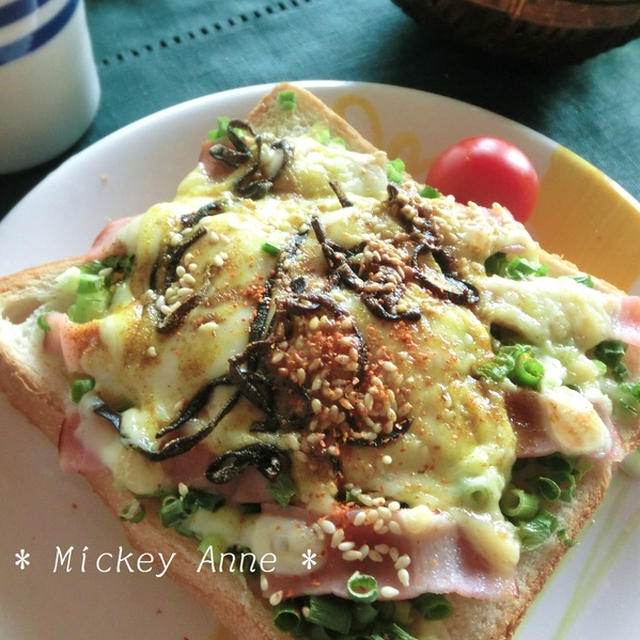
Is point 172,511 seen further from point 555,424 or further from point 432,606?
point 555,424

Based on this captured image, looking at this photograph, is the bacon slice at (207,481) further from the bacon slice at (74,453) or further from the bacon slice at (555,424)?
the bacon slice at (555,424)

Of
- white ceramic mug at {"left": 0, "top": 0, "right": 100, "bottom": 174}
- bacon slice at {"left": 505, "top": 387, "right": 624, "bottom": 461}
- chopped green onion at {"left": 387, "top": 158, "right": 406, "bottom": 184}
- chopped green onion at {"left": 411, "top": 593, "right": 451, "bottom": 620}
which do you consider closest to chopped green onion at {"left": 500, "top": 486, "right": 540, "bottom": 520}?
bacon slice at {"left": 505, "top": 387, "right": 624, "bottom": 461}

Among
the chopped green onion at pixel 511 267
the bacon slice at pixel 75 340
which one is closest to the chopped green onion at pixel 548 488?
the chopped green onion at pixel 511 267

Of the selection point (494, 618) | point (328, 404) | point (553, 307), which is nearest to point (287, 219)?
point (328, 404)

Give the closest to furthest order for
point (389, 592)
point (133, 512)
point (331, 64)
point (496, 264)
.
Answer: point (389, 592)
point (133, 512)
point (496, 264)
point (331, 64)

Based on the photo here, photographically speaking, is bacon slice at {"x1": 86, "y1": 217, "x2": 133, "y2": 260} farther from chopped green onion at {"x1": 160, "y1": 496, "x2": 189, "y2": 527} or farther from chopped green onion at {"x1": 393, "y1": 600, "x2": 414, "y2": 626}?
Result: chopped green onion at {"x1": 393, "y1": 600, "x2": 414, "y2": 626}

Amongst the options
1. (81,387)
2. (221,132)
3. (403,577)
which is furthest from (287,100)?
(403,577)
